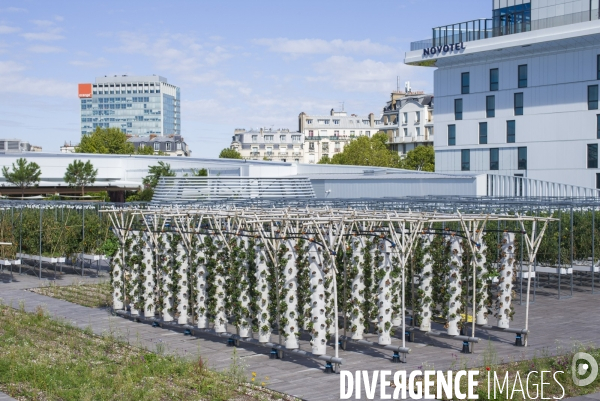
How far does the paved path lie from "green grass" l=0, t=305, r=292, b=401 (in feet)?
2.11

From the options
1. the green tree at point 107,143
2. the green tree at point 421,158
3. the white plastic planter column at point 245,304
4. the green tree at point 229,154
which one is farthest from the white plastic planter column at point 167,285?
the green tree at point 229,154

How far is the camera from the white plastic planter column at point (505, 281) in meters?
16.3

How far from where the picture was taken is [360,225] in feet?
59.6

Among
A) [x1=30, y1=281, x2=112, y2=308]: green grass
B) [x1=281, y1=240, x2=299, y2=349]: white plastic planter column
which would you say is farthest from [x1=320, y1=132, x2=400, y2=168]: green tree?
[x1=281, y1=240, x2=299, y2=349]: white plastic planter column

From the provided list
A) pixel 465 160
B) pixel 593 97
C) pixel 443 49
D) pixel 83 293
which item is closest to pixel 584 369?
pixel 83 293

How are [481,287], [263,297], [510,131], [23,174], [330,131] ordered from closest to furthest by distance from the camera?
[263,297], [481,287], [510,131], [23,174], [330,131]

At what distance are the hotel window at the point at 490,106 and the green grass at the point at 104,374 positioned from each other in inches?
1862

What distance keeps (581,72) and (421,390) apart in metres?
45.6

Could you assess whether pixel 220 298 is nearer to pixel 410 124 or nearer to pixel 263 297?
pixel 263 297

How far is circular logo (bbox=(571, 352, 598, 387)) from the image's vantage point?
40.9 feet

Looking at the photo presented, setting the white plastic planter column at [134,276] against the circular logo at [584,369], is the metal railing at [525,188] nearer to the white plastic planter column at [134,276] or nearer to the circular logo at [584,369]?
the white plastic planter column at [134,276]

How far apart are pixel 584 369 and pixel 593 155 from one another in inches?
1715

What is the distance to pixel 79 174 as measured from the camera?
7562cm

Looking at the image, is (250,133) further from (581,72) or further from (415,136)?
(581,72)
